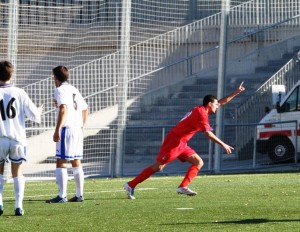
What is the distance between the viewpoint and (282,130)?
2784cm

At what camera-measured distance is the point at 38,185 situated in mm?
22094

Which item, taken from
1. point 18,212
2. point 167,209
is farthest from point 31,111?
point 167,209

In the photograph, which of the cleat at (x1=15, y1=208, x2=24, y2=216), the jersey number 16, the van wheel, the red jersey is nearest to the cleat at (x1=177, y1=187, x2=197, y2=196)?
the red jersey

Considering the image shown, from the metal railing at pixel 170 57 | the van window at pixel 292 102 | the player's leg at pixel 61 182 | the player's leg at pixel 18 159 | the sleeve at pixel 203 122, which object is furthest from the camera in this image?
the van window at pixel 292 102

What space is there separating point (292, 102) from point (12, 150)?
15.3m

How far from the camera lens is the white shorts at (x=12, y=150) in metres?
13.9

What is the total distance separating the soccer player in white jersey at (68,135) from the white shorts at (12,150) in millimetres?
2265

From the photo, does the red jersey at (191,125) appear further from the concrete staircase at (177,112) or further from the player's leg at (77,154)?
the concrete staircase at (177,112)

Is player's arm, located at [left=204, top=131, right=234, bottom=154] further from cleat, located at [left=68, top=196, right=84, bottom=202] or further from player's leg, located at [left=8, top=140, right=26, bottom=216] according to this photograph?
player's leg, located at [left=8, top=140, right=26, bottom=216]

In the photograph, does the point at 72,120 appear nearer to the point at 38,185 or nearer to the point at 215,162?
the point at 38,185

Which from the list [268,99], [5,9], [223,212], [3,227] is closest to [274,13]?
[268,99]

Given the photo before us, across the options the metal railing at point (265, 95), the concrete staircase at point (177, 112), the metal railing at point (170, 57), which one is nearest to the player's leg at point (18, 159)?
the metal railing at point (170, 57)

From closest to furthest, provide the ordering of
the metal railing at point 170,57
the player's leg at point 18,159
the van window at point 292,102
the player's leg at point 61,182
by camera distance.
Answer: the player's leg at point 18,159
the player's leg at point 61,182
the metal railing at point 170,57
the van window at point 292,102

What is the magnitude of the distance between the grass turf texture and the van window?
7.65 m
